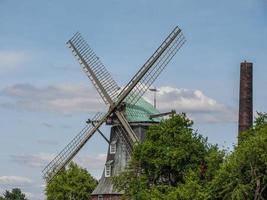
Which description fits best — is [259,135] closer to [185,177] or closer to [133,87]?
[185,177]

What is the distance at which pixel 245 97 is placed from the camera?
3100 inches

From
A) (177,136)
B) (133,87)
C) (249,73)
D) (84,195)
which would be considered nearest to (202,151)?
(177,136)

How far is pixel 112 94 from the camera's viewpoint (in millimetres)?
95562

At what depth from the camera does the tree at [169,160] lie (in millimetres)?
75562

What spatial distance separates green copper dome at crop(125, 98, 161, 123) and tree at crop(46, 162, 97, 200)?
612 inches

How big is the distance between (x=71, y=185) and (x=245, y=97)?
1511 inches

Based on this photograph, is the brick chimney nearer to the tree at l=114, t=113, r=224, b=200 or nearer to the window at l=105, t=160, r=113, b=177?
the tree at l=114, t=113, r=224, b=200

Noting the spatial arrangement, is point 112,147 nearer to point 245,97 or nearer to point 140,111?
point 140,111

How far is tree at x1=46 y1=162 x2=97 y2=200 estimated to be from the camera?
109312 mm

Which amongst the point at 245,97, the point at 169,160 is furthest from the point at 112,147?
the point at 245,97

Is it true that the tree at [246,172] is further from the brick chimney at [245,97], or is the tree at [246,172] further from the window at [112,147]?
A: the window at [112,147]

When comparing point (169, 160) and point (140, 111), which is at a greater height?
point (140, 111)

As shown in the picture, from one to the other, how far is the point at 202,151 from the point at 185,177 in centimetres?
502

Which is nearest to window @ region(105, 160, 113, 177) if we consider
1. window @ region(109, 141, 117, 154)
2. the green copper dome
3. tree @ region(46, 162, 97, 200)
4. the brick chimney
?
window @ region(109, 141, 117, 154)
